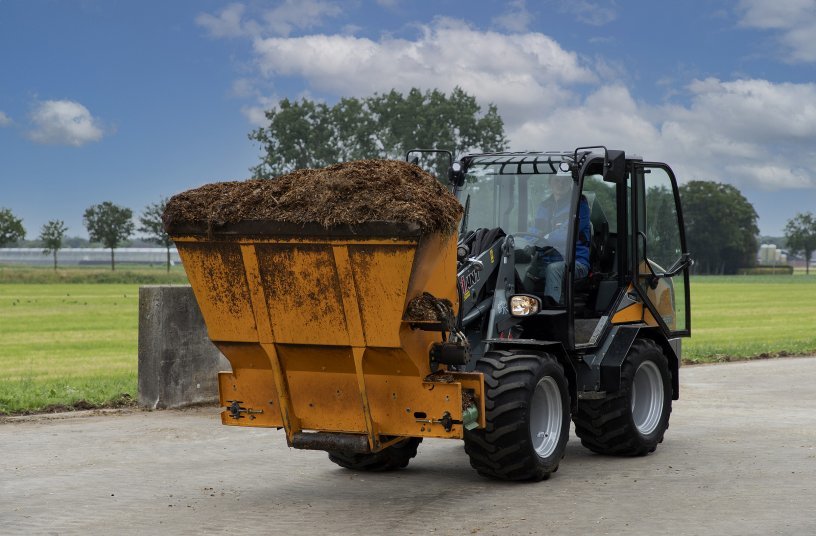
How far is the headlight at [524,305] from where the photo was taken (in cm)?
958

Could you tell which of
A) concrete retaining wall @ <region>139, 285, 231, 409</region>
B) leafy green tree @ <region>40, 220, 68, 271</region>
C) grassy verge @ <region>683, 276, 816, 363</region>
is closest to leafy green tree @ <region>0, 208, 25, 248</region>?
leafy green tree @ <region>40, 220, 68, 271</region>

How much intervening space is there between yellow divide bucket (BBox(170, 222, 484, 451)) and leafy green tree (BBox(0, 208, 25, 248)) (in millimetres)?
103631

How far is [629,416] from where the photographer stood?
1049 centimetres

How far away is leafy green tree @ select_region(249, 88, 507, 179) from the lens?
90.6 m

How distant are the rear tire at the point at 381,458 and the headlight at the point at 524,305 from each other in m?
1.36

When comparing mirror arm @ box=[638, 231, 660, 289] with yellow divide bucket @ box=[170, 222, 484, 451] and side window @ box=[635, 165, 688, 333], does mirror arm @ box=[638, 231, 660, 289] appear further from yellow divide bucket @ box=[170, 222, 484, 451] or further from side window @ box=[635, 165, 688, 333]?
yellow divide bucket @ box=[170, 222, 484, 451]

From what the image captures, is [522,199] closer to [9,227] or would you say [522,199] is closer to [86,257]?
[9,227]

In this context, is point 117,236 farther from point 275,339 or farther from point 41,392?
point 275,339

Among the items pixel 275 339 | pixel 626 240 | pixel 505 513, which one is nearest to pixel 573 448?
pixel 626 240

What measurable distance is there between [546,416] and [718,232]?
144801 mm

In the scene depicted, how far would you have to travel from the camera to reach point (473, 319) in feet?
31.3

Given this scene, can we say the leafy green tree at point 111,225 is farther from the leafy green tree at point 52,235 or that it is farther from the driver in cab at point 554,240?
the driver in cab at point 554,240

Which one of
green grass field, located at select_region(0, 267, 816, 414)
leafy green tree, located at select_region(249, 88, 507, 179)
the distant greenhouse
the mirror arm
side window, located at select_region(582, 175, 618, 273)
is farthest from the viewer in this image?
the distant greenhouse

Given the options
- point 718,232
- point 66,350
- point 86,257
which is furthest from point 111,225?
point 66,350
